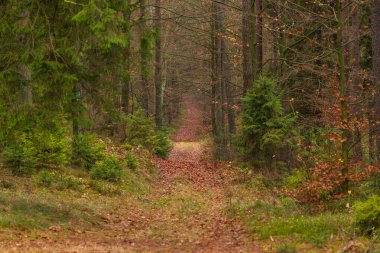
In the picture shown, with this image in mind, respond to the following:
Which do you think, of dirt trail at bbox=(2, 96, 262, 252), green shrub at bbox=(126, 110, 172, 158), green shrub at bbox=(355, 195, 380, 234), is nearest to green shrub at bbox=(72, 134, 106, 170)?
dirt trail at bbox=(2, 96, 262, 252)

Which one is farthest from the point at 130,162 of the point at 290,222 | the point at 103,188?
the point at 290,222

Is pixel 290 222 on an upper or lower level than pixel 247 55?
lower

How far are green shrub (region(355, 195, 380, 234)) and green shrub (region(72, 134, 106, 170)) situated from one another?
11.3 m

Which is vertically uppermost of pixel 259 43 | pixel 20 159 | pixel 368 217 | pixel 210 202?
pixel 259 43

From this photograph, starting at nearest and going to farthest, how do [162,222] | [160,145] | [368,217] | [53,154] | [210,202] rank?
[368,217] → [162,222] → [53,154] → [210,202] → [160,145]

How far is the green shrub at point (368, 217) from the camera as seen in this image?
9102 millimetres

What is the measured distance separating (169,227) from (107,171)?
593 centimetres

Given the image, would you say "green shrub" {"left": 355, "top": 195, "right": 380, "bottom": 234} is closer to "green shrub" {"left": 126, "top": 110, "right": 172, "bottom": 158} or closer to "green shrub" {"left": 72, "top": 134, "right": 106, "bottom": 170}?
"green shrub" {"left": 72, "top": 134, "right": 106, "bottom": 170}

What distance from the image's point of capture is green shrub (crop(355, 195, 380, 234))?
9102 millimetres

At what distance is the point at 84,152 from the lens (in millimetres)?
18188

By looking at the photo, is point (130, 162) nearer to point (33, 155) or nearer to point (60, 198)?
point (33, 155)

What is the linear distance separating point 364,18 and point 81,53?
765 inches

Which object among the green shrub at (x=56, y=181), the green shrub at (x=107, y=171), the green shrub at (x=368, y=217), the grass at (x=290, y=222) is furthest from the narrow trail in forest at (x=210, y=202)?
the green shrub at (x=56, y=181)

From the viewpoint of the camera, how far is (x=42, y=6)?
32.8 ft
